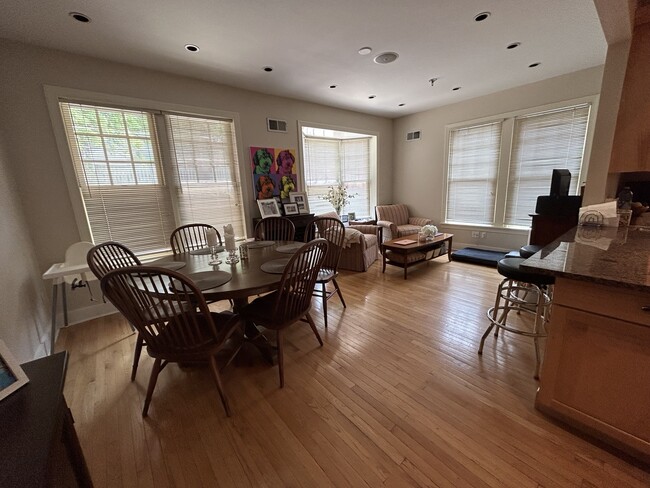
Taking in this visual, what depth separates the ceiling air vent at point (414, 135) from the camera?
17.5 ft

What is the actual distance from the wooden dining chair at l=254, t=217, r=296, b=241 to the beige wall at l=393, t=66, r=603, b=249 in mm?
3480

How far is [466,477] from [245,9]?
10.8 ft

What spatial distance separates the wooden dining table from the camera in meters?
1.56

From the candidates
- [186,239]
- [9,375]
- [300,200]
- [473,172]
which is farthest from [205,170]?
[473,172]

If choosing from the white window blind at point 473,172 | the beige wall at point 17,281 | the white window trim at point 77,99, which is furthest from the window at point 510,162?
the beige wall at point 17,281

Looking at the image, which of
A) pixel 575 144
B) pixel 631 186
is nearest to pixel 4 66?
pixel 631 186

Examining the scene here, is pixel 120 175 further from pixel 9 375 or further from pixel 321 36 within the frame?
pixel 9 375

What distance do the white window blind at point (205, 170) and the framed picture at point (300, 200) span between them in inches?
32.9

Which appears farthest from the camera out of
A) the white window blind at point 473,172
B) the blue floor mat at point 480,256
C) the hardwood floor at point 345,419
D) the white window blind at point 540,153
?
the white window blind at point 473,172

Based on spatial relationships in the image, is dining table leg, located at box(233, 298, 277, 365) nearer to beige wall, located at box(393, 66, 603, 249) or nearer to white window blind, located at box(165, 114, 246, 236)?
white window blind, located at box(165, 114, 246, 236)

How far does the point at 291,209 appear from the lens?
4199mm

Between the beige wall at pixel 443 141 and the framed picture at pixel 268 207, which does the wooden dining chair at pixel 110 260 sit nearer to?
the framed picture at pixel 268 207

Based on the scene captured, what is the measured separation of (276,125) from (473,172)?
3616 mm

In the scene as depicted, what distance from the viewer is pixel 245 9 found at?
2.02 metres
